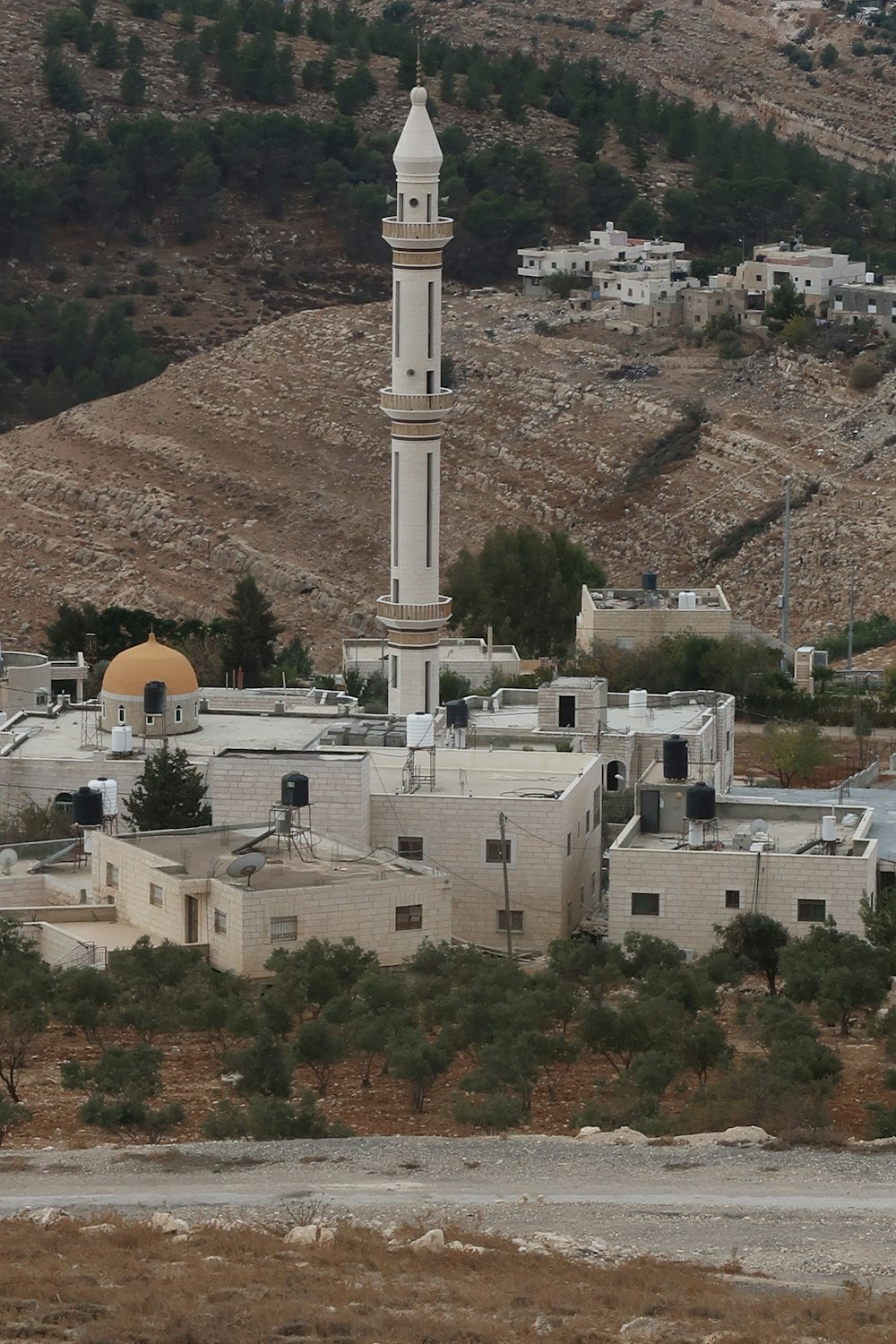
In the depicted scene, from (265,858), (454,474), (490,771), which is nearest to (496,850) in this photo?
(490,771)

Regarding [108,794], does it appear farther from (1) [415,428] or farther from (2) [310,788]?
(1) [415,428]

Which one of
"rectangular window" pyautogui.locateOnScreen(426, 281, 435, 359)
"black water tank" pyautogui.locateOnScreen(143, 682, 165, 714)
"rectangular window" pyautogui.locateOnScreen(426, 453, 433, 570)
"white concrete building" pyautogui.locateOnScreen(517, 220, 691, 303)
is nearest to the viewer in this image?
"black water tank" pyautogui.locateOnScreen(143, 682, 165, 714)

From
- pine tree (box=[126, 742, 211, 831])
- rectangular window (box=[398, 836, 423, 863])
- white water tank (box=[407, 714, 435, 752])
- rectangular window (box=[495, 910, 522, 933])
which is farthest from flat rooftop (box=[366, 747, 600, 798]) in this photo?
pine tree (box=[126, 742, 211, 831])

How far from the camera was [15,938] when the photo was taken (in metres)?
35.1

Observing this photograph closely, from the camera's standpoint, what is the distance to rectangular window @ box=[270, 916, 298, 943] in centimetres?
3488

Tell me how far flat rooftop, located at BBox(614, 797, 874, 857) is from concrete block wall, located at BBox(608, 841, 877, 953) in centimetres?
31

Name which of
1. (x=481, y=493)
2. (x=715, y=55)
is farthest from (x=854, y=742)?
(x=715, y=55)

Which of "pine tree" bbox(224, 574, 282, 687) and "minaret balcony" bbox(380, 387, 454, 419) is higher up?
"minaret balcony" bbox(380, 387, 454, 419)

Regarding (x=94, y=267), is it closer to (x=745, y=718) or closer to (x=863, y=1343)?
(x=745, y=718)

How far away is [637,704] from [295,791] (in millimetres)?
9962

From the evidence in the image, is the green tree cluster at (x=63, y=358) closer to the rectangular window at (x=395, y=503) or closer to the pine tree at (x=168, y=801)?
the rectangular window at (x=395, y=503)

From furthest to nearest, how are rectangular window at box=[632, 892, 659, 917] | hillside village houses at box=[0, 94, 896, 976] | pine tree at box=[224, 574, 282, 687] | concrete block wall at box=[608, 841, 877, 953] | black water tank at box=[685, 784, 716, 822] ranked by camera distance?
pine tree at box=[224, 574, 282, 687] < black water tank at box=[685, 784, 716, 822] < rectangular window at box=[632, 892, 659, 917] < concrete block wall at box=[608, 841, 877, 953] < hillside village houses at box=[0, 94, 896, 976]

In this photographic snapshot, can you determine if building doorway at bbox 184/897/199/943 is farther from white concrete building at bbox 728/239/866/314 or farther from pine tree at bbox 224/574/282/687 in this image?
white concrete building at bbox 728/239/866/314

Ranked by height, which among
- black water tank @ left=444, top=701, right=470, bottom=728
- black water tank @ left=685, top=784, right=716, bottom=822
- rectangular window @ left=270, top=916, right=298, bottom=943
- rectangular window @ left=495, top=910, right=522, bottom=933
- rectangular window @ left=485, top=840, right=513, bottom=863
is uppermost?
black water tank @ left=444, top=701, right=470, bottom=728
